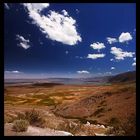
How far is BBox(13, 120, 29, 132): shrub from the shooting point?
6.43m

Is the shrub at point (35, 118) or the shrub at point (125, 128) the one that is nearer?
the shrub at point (125, 128)

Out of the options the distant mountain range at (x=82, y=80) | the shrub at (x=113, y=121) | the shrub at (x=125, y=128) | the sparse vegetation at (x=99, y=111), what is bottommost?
the shrub at (x=125, y=128)

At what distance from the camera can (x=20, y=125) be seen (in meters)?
6.45

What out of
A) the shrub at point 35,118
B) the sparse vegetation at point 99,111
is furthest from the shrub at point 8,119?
the sparse vegetation at point 99,111

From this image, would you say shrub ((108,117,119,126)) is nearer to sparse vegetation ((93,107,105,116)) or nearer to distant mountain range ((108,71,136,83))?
sparse vegetation ((93,107,105,116))

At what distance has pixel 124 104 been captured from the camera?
256 inches

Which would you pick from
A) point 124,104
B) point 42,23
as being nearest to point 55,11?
point 42,23

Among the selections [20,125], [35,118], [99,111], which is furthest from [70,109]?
[20,125]

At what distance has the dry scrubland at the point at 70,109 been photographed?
646cm

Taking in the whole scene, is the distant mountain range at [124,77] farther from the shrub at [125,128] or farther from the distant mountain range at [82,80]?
the shrub at [125,128]

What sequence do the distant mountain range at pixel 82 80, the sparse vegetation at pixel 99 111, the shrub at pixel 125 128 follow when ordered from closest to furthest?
the shrub at pixel 125 128 < the distant mountain range at pixel 82 80 < the sparse vegetation at pixel 99 111

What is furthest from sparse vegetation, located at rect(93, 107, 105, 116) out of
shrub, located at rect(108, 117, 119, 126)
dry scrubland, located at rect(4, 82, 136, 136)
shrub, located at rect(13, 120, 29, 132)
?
shrub, located at rect(13, 120, 29, 132)
